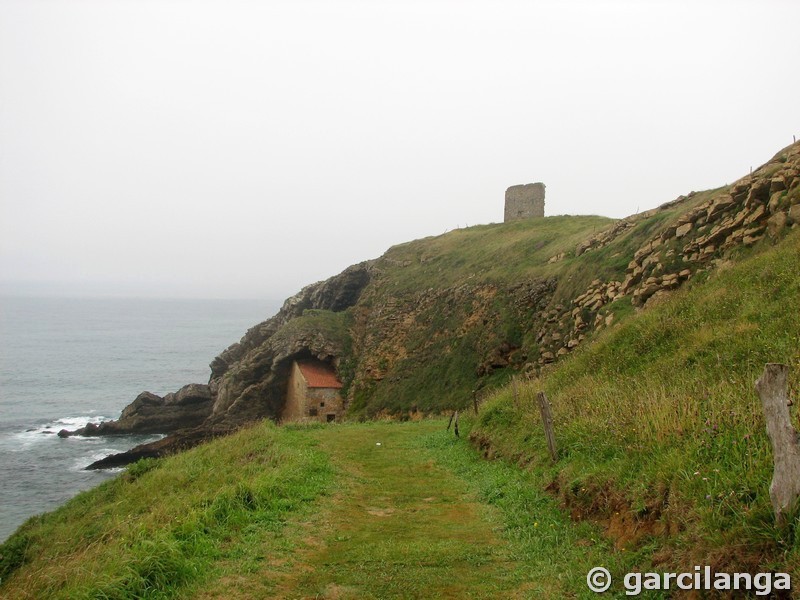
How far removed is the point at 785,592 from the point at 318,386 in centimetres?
4178

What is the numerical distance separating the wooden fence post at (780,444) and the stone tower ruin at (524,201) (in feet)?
192

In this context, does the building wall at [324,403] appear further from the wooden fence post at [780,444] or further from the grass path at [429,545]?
the wooden fence post at [780,444]

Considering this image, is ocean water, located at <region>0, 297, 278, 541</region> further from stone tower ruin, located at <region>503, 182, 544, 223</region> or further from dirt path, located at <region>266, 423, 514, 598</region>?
stone tower ruin, located at <region>503, 182, 544, 223</region>

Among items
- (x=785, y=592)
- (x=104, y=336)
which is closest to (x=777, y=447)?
(x=785, y=592)

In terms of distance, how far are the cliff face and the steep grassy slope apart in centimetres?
359

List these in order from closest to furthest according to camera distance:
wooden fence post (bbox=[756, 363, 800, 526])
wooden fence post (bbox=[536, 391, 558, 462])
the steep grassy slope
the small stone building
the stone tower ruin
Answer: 1. wooden fence post (bbox=[756, 363, 800, 526])
2. the steep grassy slope
3. wooden fence post (bbox=[536, 391, 558, 462])
4. the small stone building
5. the stone tower ruin

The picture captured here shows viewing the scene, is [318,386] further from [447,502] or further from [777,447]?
[777,447]

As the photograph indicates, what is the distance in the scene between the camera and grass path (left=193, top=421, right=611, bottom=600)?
22.8ft

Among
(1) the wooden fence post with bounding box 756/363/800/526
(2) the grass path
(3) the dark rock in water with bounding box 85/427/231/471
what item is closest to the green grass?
(2) the grass path

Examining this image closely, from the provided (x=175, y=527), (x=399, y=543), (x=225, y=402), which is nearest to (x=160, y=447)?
(x=225, y=402)

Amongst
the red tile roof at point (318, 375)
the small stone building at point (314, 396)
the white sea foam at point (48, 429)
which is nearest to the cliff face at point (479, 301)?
the red tile roof at point (318, 375)

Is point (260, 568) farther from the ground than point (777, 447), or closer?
closer

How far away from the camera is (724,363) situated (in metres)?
11.7

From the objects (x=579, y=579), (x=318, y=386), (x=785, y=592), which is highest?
(x=785, y=592)
